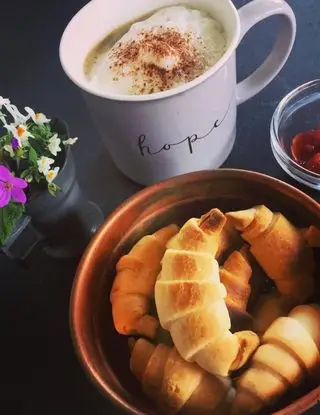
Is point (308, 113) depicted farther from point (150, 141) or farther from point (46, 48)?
point (46, 48)

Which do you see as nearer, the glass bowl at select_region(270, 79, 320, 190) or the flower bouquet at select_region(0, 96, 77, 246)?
the flower bouquet at select_region(0, 96, 77, 246)

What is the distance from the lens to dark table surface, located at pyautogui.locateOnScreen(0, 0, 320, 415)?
20.3 inches

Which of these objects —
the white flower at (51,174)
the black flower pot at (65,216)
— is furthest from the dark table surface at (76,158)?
the white flower at (51,174)

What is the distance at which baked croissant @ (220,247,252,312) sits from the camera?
439mm

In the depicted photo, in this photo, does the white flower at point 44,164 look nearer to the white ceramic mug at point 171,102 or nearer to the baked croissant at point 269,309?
the white ceramic mug at point 171,102

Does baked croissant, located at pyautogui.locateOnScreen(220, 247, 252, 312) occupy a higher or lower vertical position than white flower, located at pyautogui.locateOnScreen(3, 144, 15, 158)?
lower

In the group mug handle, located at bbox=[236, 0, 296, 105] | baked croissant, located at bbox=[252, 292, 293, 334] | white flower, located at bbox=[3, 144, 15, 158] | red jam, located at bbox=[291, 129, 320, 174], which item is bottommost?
red jam, located at bbox=[291, 129, 320, 174]

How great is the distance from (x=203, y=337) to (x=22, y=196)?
0.18 metres

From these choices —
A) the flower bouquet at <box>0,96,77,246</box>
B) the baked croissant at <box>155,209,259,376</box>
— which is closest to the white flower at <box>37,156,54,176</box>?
the flower bouquet at <box>0,96,77,246</box>

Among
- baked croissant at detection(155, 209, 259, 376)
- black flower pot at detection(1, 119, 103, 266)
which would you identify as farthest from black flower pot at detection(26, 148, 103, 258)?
baked croissant at detection(155, 209, 259, 376)

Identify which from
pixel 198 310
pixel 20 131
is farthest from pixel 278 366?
pixel 20 131

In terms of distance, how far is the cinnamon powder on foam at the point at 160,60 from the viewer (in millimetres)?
494

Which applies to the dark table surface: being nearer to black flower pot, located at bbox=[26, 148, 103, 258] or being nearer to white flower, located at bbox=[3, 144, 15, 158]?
black flower pot, located at bbox=[26, 148, 103, 258]

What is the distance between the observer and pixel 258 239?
1.49 feet
